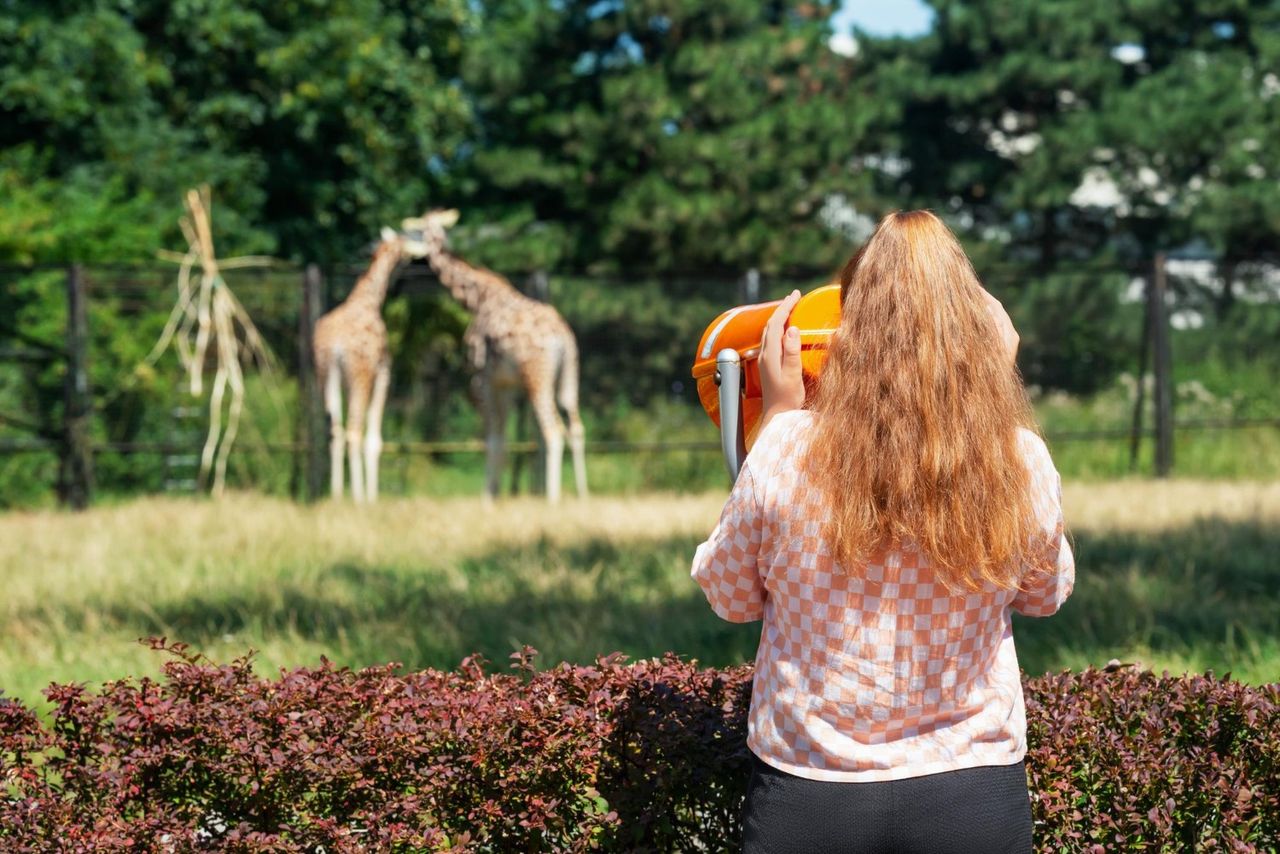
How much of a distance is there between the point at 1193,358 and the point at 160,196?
13.1m

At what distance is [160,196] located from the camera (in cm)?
1861

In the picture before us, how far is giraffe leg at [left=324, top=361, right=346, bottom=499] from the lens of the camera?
1250 centimetres

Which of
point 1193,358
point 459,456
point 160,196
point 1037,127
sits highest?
point 1037,127

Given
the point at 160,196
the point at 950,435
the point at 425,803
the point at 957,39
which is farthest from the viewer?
the point at 957,39

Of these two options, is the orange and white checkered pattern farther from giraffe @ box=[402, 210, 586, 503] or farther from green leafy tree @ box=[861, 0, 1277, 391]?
green leafy tree @ box=[861, 0, 1277, 391]

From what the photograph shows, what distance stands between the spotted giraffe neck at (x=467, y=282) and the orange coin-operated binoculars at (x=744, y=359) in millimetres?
9890

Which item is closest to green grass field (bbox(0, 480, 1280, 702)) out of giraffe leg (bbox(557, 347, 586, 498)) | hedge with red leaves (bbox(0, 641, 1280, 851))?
hedge with red leaves (bbox(0, 641, 1280, 851))

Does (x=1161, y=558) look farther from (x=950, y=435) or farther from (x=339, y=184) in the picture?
(x=339, y=184)

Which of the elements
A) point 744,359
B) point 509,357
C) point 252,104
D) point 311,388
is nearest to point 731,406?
point 744,359

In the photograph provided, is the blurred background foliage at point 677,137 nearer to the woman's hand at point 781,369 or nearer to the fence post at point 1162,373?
the fence post at point 1162,373

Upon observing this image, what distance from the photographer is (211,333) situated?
1423 cm

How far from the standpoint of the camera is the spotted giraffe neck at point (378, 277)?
12711 millimetres

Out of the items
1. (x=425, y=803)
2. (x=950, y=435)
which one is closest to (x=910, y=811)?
(x=950, y=435)

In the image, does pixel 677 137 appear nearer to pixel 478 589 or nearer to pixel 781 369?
pixel 478 589
